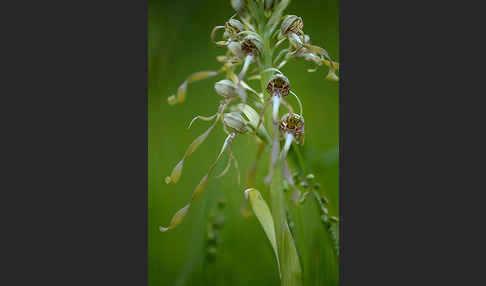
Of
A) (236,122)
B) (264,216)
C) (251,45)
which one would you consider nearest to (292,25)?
(251,45)

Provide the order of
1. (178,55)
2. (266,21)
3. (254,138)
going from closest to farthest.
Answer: (266,21)
(254,138)
(178,55)

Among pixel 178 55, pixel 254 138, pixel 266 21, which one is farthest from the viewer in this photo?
pixel 178 55

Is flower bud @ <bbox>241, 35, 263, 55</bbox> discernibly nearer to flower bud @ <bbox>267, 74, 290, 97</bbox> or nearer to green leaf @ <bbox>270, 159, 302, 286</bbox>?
flower bud @ <bbox>267, 74, 290, 97</bbox>

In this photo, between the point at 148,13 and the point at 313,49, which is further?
the point at 148,13

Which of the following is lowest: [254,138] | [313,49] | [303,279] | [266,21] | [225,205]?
[303,279]

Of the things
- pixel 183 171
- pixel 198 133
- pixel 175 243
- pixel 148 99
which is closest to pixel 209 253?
pixel 175 243

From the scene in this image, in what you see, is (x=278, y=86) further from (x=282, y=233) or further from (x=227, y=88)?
(x=282, y=233)

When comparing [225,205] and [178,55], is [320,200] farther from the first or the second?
[178,55]

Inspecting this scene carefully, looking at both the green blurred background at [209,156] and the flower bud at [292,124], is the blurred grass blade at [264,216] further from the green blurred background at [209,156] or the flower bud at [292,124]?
the flower bud at [292,124]
